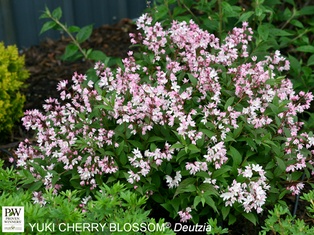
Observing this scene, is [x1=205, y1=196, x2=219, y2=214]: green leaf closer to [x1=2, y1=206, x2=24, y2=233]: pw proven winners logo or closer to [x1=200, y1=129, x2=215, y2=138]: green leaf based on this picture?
[x1=200, y1=129, x2=215, y2=138]: green leaf

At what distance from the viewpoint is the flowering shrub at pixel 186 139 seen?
3.25 metres

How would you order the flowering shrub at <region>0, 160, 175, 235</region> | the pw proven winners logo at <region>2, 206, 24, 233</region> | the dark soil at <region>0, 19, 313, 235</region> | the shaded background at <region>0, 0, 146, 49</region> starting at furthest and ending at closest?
the shaded background at <region>0, 0, 146, 49</region> → the dark soil at <region>0, 19, 313, 235</region> → the flowering shrub at <region>0, 160, 175, 235</region> → the pw proven winners logo at <region>2, 206, 24, 233</region>

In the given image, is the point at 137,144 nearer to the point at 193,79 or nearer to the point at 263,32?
the point at 193,79

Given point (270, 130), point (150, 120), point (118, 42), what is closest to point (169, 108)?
point (150, 120)

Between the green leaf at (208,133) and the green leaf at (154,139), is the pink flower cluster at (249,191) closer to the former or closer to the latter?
the green leaf at (208,133)

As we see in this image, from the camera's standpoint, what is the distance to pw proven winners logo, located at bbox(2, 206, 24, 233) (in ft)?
7.94

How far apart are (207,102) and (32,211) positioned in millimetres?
1451

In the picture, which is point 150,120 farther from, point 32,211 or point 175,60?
point 32,211

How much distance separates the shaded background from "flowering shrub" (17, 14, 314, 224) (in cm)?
268

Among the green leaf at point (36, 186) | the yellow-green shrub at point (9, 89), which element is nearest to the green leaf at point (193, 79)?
the green leaf at point (36, 186)

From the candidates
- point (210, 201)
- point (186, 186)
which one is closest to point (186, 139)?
point (186, 186)

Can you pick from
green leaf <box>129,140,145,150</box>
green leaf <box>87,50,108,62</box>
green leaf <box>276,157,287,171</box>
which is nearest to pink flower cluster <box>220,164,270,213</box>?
green leaf <box>276,157,287,171</box>

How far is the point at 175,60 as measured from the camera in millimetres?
3812

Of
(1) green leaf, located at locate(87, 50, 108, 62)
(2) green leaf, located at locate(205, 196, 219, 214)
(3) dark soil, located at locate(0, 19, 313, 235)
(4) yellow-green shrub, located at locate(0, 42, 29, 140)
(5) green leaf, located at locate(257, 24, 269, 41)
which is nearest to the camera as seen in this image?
(2) green leaf, located at locate(205, 196, 219, 214)
